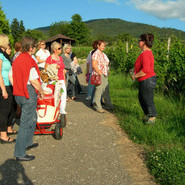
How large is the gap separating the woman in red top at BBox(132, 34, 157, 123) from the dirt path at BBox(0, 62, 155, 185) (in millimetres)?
797

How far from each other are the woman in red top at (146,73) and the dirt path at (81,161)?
31.4 inches

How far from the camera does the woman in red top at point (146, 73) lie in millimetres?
4344

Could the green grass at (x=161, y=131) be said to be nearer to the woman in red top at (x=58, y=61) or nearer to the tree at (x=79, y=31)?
the woman in red top at (x=58, y=61)

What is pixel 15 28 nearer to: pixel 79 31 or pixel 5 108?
pixel 79 31

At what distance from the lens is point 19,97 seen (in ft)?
11.3

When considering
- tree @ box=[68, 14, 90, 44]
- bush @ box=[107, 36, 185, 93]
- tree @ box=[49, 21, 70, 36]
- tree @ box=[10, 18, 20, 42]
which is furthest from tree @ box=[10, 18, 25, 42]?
bush @ box=[107, 36, 185, 93]

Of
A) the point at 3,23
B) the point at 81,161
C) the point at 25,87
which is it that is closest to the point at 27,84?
the point at 25,87

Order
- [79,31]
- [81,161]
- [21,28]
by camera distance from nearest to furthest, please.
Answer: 1. [81,161]
2. [79,31]
3. [21,28]

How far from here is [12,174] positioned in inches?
126

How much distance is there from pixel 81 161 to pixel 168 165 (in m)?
1.35

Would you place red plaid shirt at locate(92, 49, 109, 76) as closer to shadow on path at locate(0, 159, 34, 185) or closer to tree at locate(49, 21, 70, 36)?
shadow on path at locate(0, 159, 34, 185)

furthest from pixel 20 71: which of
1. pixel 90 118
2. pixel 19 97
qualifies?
pixel 90 118

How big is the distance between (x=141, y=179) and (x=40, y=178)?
1412 mm

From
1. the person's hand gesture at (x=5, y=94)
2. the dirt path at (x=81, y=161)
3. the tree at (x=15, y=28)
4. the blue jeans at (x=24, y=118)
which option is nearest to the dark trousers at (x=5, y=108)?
the person's hand gesture at (x=5, y=94)
